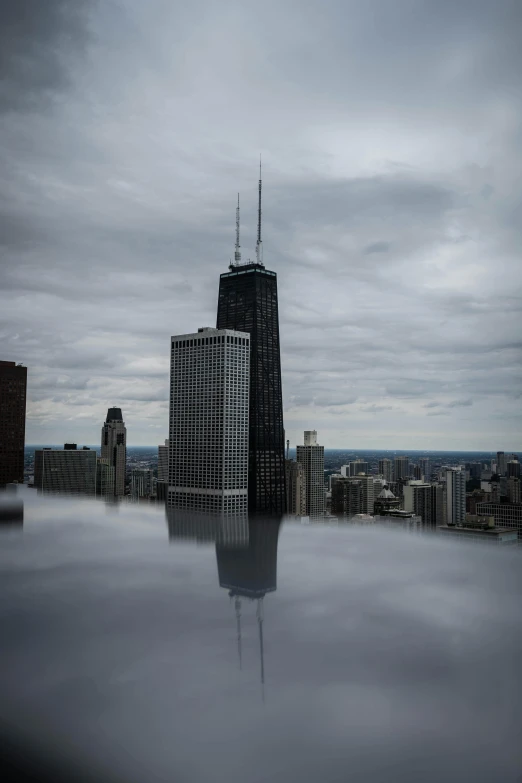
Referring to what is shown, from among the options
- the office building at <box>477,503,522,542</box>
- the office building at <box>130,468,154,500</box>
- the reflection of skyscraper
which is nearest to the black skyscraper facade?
the office building at <box>130,468,154,500</box>

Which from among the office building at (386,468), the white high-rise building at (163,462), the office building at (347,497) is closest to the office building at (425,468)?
the office building at (386,468)

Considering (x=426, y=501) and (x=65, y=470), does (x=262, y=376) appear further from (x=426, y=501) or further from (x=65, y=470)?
(x=65, y=470)

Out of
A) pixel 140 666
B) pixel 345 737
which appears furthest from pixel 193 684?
pixel 345 737

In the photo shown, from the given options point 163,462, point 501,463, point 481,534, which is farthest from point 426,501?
point 163,462

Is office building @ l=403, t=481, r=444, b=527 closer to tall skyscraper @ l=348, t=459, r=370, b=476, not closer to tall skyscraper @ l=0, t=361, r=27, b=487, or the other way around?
tall skyscraper @ l=348, t=459, r=370, b=476

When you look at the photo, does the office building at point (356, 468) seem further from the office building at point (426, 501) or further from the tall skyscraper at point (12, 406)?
the tall skyscraper at point (12, 406)

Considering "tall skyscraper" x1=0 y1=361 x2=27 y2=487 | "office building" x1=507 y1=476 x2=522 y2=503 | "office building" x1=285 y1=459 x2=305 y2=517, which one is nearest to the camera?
"office building" x1=507 y1=476 x2=522 y2=503
